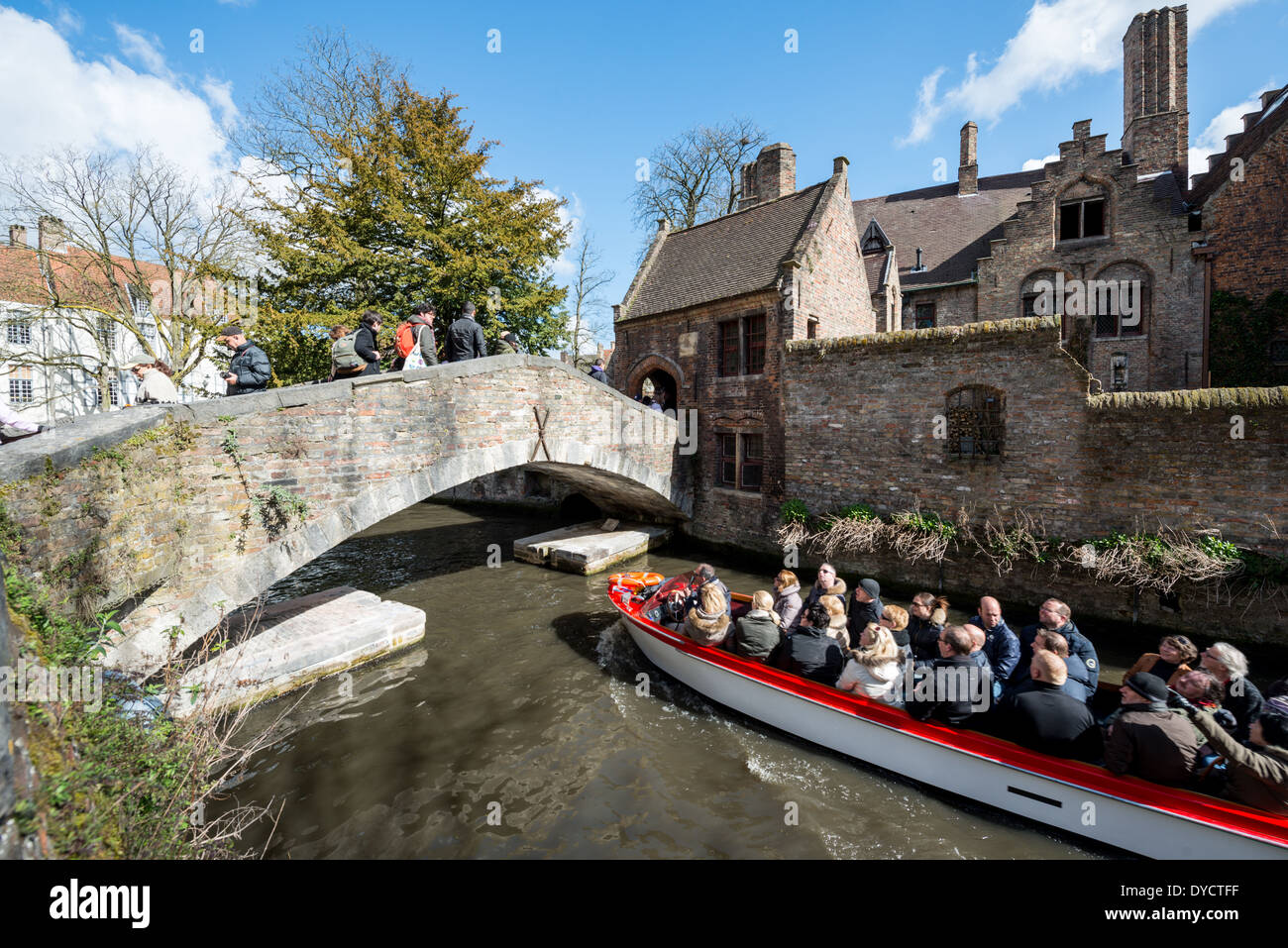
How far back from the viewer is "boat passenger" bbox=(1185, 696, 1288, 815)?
3.88m

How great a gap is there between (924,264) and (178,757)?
23027mm

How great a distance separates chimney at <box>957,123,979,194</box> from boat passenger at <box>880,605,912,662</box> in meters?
23.2

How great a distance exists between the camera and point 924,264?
19.9 m

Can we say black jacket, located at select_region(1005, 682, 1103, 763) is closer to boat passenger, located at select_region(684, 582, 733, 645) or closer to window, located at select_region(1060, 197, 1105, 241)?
boat passenger, located at select_region(684, 582, 733, 645)

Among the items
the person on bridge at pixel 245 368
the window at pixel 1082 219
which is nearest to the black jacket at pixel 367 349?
the person on bridge at pixel 245 368

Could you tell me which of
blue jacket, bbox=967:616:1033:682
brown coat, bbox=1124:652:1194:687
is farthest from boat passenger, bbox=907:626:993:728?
brown coat, bbox=1124:652:1194:687

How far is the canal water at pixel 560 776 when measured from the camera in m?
4.89

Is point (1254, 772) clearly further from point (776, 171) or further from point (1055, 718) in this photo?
point (776, 171)

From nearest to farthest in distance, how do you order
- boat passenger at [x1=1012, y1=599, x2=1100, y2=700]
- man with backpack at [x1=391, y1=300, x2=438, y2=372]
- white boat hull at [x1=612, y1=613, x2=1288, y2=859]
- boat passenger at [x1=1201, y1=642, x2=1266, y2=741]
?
white boat hull at [x1=612, y1=613, x2=1288, y2=859] → boat passenger at [x1=1201, y1=642, x2=1266, y2=741] → boat passenger at [x1=1012, y1=599, x2=1100, y2=700] → man with backpack at [x1=391, y1=300, x2=438, y2=372]

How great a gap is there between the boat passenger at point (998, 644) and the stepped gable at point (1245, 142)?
15.7 meters

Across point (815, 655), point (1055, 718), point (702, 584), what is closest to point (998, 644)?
point (1055, 718)

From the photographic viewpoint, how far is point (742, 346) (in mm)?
13633
